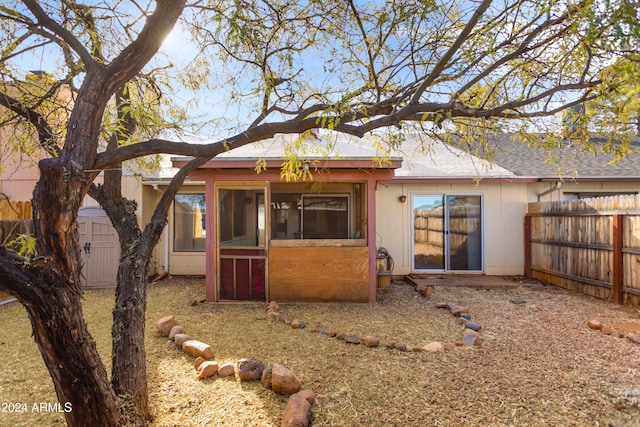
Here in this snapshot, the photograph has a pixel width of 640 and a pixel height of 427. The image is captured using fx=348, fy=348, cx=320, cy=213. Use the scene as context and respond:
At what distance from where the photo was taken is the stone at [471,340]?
4.18m

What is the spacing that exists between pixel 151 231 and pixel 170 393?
1427 millimetres

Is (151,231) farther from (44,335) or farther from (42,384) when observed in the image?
(42,384)

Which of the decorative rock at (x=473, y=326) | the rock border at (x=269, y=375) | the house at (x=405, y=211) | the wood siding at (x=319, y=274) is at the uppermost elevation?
the house at (x=405, y=211)

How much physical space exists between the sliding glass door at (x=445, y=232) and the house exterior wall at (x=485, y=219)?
142 mm

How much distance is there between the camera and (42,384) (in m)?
3.20

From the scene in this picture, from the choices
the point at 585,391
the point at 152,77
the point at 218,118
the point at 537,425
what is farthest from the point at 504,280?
the point at 152,77

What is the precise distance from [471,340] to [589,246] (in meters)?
4.20

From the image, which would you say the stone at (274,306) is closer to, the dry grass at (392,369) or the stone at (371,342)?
the dry grass at (392,369)

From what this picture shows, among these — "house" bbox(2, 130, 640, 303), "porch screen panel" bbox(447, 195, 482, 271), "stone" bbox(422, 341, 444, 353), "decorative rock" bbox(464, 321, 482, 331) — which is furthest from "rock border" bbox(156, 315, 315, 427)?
"porch screen panel" bbox(447, 195, 482, 271)

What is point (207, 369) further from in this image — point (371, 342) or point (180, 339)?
point (371, 342)

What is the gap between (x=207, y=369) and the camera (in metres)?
3.35

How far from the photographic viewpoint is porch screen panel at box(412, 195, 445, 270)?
846 centimetres

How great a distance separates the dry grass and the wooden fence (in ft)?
2.00

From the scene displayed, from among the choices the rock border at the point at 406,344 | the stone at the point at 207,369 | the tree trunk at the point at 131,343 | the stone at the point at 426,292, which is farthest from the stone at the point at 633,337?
the tree trunk at the point at 131,343
